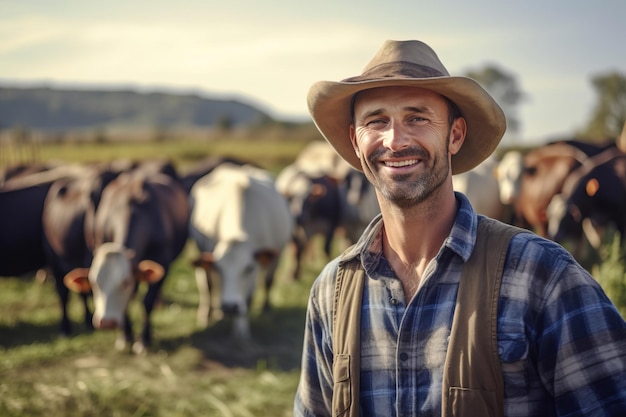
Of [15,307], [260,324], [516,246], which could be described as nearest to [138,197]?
[260,324]

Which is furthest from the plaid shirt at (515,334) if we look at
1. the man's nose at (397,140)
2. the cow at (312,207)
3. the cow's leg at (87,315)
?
the cow at (312,207)

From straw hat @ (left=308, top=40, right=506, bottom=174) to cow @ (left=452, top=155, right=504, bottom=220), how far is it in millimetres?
8441

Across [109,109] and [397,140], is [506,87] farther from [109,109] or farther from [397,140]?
[109,109]

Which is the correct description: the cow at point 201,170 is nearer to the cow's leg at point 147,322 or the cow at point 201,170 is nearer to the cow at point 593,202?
the cow's leg at point 147,322

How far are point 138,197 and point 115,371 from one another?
2348mm

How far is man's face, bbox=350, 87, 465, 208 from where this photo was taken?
210cm

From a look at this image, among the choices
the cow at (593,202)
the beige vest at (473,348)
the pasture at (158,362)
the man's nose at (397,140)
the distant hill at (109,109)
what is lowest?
the pasture at (158,362)

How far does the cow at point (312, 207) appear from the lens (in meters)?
11.9

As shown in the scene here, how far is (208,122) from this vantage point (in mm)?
132375

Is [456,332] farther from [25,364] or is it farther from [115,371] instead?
[25,364]

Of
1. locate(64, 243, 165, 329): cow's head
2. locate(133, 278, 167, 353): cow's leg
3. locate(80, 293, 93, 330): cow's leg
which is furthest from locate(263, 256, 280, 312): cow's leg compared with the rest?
locate(80, 293, 93, 330): cow's leg

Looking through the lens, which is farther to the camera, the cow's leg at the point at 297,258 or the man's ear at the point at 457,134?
the cow's leg at the point at 297,258

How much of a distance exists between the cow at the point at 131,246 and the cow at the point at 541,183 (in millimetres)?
6213

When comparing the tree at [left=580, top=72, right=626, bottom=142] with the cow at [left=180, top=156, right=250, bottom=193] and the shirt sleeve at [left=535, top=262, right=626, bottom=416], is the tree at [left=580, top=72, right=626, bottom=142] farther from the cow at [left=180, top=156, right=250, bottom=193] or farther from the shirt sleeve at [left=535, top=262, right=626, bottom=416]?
the shirt sleeve at [left=535, top=262, right=626, bottom=416]
